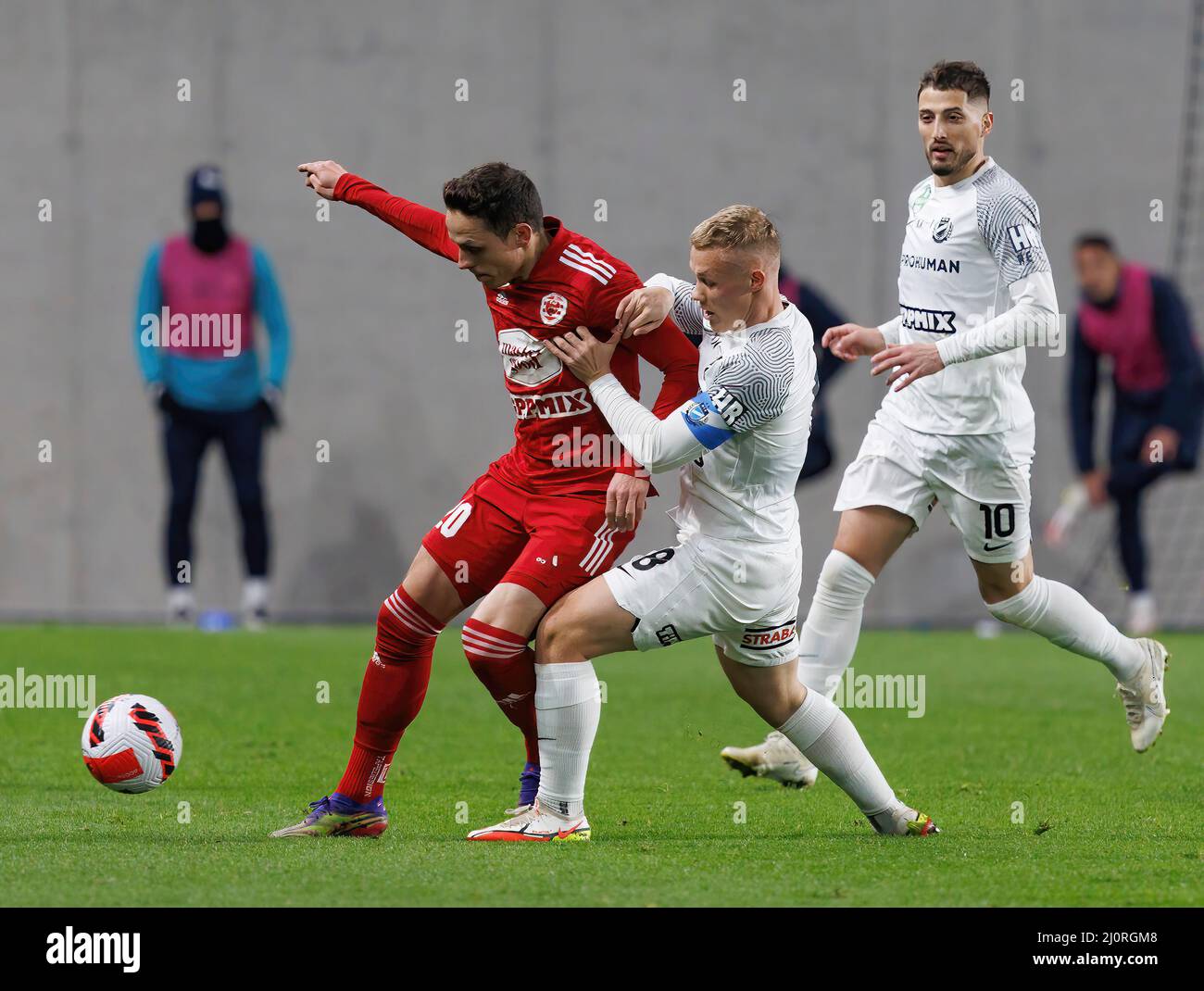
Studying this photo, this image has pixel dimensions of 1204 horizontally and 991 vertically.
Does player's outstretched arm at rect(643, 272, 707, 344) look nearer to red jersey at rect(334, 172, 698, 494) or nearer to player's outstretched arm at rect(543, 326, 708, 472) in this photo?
A: red jersey at rect(334, 172, 698, 494)

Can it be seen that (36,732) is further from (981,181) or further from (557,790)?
(981,181)

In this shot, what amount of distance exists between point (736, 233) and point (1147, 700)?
2.46 metres

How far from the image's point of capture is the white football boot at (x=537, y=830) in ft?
15.9

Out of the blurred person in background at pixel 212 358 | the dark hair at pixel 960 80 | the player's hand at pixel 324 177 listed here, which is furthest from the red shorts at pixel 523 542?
the blurred person in background at pixel 212 358

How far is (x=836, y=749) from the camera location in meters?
5.02

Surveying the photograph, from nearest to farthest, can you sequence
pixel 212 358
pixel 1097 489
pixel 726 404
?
pixel 726 404
pixel 212 358
pixel 1097 489

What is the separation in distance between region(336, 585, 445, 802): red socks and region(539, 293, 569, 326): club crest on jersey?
886mm

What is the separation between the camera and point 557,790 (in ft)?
16.0

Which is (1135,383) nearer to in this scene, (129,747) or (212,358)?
(212,358)

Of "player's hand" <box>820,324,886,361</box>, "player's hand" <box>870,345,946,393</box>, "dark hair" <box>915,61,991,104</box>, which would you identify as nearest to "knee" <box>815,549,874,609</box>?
"player's hand" <box>820,324,886,361</box>

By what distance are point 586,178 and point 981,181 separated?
895 cm

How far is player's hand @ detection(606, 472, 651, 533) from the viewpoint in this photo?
480 centimetres

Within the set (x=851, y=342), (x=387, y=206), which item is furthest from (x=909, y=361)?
(x=387, y=206)

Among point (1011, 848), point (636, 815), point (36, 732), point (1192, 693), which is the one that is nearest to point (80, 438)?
point (36, 732)
